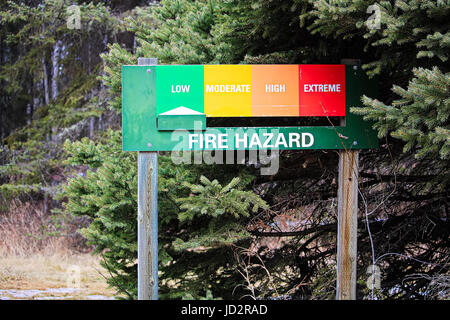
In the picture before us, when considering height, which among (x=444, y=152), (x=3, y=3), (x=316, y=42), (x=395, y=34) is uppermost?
(x=3, y=3)

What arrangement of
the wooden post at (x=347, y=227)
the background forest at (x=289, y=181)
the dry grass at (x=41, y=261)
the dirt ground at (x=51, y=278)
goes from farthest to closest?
1. the dry grass at (x=41, y=261)
2. the dirt ground at (x=51, y=278)
3. the wooden post at (x=347, y=227)
4. the background forest at (x=289, y=181)

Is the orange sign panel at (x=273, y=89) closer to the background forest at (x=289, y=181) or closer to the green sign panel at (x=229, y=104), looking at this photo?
Result: the green sign panel at (x=229, y=104)

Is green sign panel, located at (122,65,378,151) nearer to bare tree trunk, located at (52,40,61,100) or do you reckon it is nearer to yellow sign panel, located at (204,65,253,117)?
yellow sign panel, located at (204,65,253,117)

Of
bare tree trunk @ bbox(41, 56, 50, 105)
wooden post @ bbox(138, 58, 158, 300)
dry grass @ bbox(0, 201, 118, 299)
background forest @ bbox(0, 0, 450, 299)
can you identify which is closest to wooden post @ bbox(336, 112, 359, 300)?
background forest @ bbox(0, 0, 450, 299)

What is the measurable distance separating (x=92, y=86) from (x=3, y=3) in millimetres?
3245

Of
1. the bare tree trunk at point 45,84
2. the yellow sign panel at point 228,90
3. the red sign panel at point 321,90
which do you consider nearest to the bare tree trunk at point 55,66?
the bare tree trunk at point 45,84

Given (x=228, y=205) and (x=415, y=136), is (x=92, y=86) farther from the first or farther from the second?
(x=415, y=136)

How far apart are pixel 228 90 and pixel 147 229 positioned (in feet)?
4.09

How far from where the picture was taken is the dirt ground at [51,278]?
25.3 feet

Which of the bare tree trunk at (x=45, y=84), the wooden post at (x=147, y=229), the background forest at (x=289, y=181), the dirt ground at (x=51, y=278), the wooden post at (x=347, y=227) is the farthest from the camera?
the bare tree trunk at (x=45, y=84)

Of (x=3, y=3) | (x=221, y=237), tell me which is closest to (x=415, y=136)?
(x=221, y=237)

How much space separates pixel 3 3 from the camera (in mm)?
12328

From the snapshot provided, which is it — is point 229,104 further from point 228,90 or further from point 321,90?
point 321,90

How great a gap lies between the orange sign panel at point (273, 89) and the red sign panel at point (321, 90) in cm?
8
